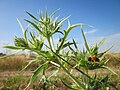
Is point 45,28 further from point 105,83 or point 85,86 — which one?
point 105,83

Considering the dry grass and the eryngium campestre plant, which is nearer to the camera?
the eryngium campestre plant

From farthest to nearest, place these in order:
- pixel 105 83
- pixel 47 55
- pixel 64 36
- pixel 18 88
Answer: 1. pixel 18 88
2. pixel 105 83
3. pixel 64 36
4. pixel 47 55

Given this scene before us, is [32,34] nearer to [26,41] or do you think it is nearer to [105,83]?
[26,41]

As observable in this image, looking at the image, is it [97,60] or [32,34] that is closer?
[97,60]

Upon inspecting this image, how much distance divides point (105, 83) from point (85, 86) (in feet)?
0.65

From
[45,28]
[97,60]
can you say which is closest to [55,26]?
[45,28]

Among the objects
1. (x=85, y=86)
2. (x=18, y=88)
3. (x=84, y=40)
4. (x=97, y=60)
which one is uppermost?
(x=84, y=40)

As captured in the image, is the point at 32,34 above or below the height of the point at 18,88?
above

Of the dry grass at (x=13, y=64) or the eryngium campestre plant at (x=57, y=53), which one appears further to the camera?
the dry grass at (x=13, y=64)

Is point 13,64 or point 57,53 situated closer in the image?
point 57,53

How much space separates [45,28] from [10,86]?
216 inches

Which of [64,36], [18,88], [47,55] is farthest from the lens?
[18,88]

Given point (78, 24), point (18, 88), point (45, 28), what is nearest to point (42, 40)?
point (45, 28)

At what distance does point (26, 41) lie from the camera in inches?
70.2
